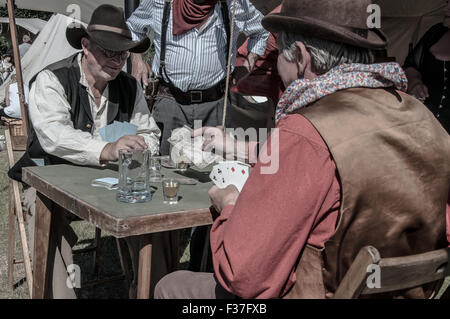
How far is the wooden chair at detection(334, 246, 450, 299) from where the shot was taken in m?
1.14

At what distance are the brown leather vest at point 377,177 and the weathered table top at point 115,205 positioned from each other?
51cm

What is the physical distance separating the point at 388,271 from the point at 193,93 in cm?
242

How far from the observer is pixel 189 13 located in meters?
3.29

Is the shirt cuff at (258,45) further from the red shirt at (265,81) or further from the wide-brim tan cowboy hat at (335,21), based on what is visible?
the wide-brim tan cowboy hat at (335,21)

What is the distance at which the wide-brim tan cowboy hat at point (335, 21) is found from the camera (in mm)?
1371

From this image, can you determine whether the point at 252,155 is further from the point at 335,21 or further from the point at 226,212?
the point at 335,21

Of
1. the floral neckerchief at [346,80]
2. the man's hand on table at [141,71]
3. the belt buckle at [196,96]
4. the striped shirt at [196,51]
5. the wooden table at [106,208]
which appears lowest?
the wooden table at [106,208]

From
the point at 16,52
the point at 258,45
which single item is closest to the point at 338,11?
the point at 258,45

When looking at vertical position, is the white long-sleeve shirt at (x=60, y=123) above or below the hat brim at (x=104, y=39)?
below

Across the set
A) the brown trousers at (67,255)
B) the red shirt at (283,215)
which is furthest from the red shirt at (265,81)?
the red shirt at (283,215)

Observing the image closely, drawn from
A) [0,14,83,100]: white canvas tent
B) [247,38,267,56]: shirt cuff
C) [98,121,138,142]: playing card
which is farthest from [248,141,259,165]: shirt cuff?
[0,14,83,100]: white canvas tent

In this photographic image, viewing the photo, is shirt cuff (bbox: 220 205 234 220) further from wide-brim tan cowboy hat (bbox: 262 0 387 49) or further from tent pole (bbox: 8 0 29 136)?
tent pole (bbox: 8 0 29 136)

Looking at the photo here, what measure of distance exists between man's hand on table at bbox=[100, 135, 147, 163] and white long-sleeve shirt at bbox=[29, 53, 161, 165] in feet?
0.11
